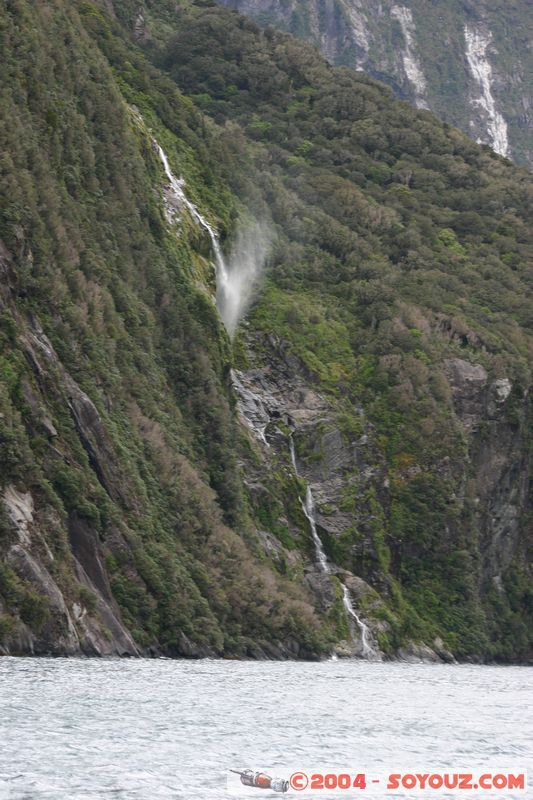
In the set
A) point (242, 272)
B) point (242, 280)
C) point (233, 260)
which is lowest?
point (242, 280)

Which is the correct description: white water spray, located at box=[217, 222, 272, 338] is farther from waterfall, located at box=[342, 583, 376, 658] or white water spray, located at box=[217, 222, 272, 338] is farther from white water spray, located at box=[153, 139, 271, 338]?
waterfall, located at box=[342, 583, 376, 658]

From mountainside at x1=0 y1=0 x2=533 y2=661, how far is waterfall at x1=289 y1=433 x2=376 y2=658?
0.34 m

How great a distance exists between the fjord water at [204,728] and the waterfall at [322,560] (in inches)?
1224

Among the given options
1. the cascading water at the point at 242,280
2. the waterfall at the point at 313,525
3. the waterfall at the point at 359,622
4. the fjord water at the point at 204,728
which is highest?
the fjord water at the point at 204,728

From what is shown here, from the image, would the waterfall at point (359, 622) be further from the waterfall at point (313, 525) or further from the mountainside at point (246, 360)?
the waterfall at point (313, 525)

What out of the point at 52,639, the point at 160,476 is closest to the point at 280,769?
the point at 52,639

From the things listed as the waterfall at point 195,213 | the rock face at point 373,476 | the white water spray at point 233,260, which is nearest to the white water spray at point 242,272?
the white water spray at point 233,260

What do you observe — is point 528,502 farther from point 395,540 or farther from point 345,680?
point 345,680

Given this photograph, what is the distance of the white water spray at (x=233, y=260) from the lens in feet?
336

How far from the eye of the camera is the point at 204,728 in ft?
117

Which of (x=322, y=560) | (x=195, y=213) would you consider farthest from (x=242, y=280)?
(x=322, y=560)

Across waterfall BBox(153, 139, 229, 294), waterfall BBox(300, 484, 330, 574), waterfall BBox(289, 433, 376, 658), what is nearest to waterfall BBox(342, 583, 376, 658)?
waterfall BBox(289, 433, 376, 658)

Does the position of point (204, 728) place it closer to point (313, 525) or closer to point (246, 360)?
point (313, 525)

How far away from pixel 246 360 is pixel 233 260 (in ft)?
33.7
